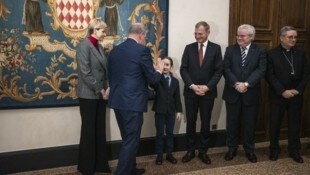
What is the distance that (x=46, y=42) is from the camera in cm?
339

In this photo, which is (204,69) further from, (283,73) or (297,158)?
(297,158)

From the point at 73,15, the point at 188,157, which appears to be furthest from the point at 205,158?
the point at 73,15

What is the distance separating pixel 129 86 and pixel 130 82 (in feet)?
0.12

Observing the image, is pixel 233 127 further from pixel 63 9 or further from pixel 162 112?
pixel 63 9

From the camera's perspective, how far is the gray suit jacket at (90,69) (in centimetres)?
309

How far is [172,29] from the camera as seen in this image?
4.02m

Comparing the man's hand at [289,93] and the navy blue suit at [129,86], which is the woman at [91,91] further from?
the man's hand at [289,93]

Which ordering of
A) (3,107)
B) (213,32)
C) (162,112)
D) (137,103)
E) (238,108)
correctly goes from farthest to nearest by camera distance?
(213,32)
(238,108)
(162,112)
(3,107)
(137,103)

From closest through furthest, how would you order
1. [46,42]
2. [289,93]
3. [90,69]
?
[90,69] < [46,42] < [289,93]

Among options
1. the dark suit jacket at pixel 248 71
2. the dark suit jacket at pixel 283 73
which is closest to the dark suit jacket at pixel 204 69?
the dark suit jacket at pixel 248 71

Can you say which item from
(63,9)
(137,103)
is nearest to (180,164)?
(137,103)

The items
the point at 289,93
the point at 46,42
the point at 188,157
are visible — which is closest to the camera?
the point at 46,42

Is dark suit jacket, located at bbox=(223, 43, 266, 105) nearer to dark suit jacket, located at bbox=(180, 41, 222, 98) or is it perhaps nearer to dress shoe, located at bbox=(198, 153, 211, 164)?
dark suit jacket, located at bbox=(180, 41, 222, 98)

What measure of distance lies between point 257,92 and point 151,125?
131cm
